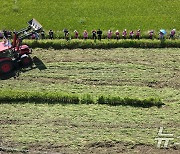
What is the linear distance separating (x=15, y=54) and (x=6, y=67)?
41.7 inches

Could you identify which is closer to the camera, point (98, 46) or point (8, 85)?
point (8, 85)

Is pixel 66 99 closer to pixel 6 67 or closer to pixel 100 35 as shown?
pixel 6 67

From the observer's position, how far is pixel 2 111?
70.0ft

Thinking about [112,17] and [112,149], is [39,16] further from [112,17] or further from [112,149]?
[112,149]

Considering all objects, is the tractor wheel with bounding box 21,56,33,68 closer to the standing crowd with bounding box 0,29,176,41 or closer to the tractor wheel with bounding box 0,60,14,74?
the tractor wheel with bounding box 0,60,14,74

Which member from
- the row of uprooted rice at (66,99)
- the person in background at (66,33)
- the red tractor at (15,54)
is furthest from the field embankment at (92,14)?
the row of uprooted rice at (66,99)

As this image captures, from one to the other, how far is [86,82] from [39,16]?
9.27 meters

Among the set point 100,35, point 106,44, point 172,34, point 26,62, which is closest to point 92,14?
point 100,35

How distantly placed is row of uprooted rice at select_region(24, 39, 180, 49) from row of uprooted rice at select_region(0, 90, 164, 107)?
560 centimetres

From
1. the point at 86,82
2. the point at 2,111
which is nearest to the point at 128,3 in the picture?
the point at 86,82

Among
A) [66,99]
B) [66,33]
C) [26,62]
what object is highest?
[66,33]

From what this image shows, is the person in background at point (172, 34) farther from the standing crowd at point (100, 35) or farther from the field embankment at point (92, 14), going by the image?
the field embankment at point (92, 14)

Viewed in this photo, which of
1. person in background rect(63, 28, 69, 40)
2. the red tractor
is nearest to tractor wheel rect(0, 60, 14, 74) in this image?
the red tractor

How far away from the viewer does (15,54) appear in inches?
960
